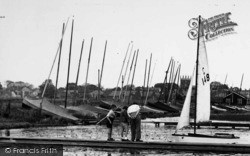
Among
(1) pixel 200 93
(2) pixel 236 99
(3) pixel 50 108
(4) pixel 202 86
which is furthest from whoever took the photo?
(2) pixel 236 99

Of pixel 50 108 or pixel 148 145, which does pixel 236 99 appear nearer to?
pixel 50 108

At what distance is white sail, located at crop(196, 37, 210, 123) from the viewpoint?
32625 mm

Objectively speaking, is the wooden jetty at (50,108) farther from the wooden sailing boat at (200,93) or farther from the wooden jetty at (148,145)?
the wooden jetty at (148,145)

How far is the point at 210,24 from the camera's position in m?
31.2

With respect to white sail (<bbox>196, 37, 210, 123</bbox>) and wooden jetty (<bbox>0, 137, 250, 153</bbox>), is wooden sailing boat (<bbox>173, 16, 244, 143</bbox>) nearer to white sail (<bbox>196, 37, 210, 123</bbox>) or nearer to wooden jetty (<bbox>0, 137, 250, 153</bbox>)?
white sail (<bbox>196, 37, 210, 123</bbox>)

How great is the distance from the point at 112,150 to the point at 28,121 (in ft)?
98.1

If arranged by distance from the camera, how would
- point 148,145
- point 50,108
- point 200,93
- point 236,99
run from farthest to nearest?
point 236,99 → point 50,108 → point 200,93 → point 148,145

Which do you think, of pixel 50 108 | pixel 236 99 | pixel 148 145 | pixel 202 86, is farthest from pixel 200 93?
pixel 236 99

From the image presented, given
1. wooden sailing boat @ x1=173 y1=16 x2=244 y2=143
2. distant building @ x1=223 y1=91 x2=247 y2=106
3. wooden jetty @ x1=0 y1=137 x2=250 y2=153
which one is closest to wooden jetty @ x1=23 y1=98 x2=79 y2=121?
wooden sailing boat @ x1=173 y1=16 x2=244 y2=143

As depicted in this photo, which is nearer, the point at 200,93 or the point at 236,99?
the point at 200,93

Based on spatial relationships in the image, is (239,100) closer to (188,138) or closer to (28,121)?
(28,121)

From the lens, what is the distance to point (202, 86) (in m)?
33.0

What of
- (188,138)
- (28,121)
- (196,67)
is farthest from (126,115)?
(28,121)

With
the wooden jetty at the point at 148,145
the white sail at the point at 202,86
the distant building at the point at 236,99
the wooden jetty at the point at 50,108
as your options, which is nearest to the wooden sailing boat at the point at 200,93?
the white sail at the point at 202,86
